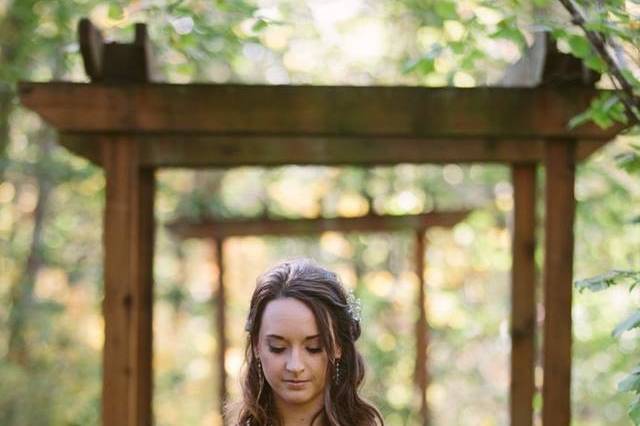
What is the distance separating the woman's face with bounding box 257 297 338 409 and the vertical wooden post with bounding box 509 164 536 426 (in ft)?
7.05

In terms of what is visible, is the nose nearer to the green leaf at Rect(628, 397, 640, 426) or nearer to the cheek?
the cheek

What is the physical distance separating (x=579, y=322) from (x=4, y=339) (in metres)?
5.94

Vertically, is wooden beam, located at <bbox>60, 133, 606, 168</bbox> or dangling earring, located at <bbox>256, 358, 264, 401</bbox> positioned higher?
wooden beam, located at <bbox>60, 133, 606, 168</bbox>

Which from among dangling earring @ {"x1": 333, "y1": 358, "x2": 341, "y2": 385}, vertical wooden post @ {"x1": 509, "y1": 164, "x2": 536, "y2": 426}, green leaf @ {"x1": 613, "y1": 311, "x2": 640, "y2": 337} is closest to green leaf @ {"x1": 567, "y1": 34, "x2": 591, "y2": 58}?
green leaf @ {"x1": 613, "y1": 311, "x2": 640, "y2": 337}

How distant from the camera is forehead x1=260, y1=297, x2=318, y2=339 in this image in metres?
2.53

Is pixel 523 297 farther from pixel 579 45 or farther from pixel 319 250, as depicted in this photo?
pixel 319 250

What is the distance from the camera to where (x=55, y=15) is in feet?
23.6

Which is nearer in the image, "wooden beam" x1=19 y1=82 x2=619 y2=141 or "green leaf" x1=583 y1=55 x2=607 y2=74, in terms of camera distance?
"green leaf" x1=583 y1=55 x2=607 y2=74

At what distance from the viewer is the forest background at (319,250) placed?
935 cm

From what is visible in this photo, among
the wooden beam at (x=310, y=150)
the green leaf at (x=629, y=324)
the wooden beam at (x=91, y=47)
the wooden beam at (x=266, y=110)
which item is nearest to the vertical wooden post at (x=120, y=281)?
the wooden beam at (x=266, y=110)

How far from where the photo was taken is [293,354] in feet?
8.21

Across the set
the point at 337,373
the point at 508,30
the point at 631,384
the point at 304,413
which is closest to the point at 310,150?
the point at 508,30

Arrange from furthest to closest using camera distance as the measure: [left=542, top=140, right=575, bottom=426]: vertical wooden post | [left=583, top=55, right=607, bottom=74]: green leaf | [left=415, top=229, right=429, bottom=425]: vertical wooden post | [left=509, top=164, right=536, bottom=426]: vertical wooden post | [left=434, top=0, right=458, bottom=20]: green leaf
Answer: [left=415, top=229, right=429, bottom=425]: vertical wooden post
[left=509, top=164, right=536, bottom=426]: vertical wooden post
[left=542, top=140, right=575, bottom=426]: vertical wooden post
[left=434, top=0, right=458, bottom=20]: green leaf
[left=583, top=55, right=607, bottom=74]: green leaf

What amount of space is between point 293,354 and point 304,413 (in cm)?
18
